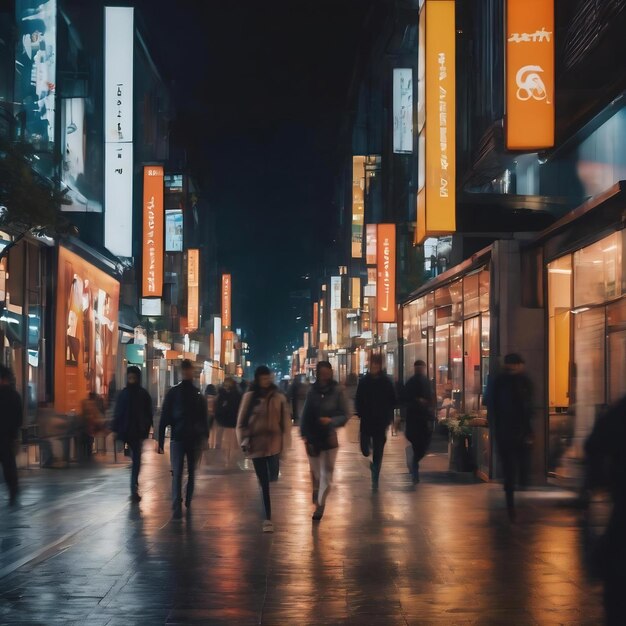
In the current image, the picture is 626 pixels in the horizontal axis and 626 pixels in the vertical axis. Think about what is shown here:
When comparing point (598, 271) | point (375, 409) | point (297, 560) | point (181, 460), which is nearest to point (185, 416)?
point (181, 460)

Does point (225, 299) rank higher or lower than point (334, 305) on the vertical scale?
higher

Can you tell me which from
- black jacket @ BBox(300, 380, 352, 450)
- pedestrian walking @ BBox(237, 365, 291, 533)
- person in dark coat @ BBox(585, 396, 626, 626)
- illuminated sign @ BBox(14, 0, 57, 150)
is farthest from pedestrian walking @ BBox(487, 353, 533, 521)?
illuminated sign @ BBox(14, 0, 57, 150)

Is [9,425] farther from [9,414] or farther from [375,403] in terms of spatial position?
[375,403]

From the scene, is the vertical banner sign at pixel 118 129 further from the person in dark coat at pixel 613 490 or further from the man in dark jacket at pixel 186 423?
the person in dark coat at pixel 613 490

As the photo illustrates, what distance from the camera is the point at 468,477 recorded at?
19.7m

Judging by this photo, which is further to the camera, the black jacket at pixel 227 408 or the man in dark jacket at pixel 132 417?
the black jacket at pixel 227 408

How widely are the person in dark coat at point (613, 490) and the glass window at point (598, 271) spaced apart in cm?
979

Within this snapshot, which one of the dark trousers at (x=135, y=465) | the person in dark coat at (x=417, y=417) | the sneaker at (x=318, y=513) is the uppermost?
the person in dark coat at (x=417, y=417)

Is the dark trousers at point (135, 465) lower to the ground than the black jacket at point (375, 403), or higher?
lower

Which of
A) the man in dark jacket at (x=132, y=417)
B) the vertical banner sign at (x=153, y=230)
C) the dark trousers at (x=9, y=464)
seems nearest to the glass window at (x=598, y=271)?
the man in dark jacket at (x=132, y=417)

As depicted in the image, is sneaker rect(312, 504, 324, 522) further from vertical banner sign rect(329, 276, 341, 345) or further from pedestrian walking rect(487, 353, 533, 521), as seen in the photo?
vertical banner sign rect(329, 276, 341, 345)

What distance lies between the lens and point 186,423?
1505 cm

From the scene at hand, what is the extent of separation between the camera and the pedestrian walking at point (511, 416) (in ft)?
45.4

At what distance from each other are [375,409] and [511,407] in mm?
4188
